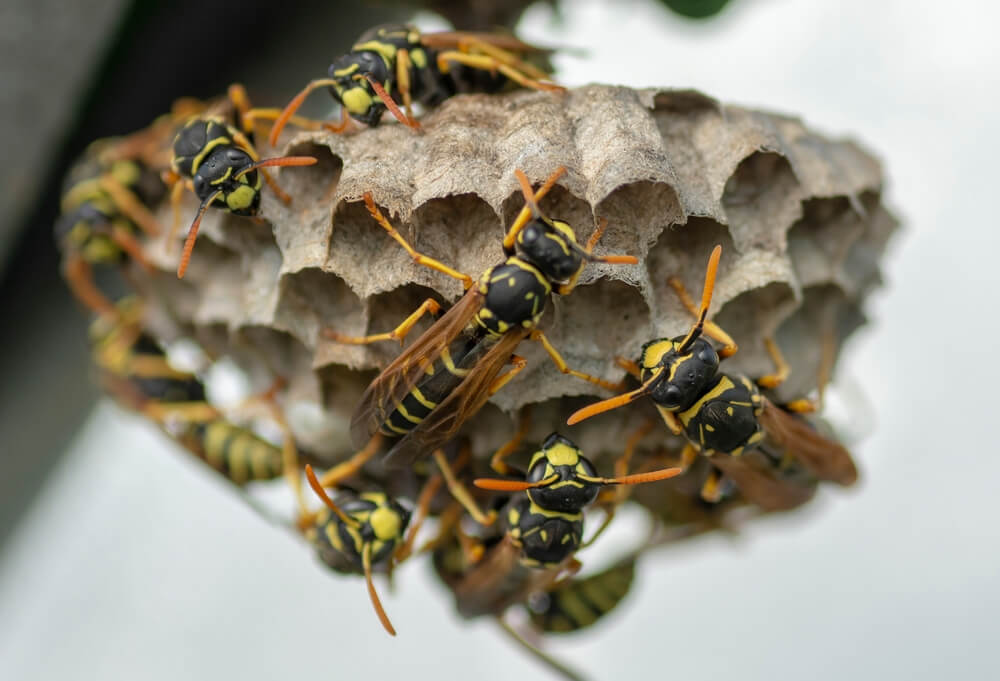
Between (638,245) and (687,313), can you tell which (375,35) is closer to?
(638,245)

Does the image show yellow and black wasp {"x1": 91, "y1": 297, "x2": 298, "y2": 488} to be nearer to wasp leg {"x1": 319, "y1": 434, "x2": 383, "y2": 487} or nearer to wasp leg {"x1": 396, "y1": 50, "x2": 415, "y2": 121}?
wasp leg {"x1": 319, "y1": 434, "x2": 383, "y2": 487}

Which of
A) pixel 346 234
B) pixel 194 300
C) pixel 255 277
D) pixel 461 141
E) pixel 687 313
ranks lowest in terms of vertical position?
pixel 194 300

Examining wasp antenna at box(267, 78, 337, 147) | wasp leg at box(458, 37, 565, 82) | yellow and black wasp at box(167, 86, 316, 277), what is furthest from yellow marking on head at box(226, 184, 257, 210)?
wasp leg at box(458, 37, 565, 82)

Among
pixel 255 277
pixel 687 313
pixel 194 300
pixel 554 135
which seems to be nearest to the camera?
pixel 554 135

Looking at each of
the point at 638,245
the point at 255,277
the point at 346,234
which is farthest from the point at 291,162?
the point at 638,245

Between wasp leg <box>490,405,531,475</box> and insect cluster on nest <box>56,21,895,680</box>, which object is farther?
wasp leg <box>490,405,531,475</box>
